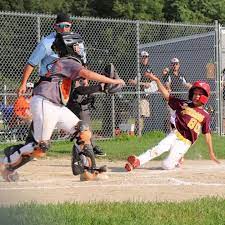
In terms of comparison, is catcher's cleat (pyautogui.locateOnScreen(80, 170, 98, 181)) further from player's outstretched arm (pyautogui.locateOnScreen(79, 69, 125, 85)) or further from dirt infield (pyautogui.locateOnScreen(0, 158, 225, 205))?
player's outstretched arm (pyautogui.locateOnScreen(79, 69, 125, 85))

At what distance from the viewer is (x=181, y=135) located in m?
10.1

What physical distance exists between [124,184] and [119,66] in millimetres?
8938

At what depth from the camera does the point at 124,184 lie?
818cm

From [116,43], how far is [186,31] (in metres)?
Result: 4.44

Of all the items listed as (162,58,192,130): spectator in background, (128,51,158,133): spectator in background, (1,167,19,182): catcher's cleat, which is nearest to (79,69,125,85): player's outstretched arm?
(1,167,19,182): catcher's cleat

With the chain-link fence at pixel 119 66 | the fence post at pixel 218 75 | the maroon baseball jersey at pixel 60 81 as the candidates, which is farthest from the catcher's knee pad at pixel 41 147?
the fence post at pixel 218 75

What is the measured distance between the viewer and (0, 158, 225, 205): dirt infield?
281 inches

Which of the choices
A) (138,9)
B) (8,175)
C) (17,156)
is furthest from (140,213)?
(138,9)

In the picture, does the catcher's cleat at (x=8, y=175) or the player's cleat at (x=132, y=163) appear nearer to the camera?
the catcher's cleat at (x=8, y=175)

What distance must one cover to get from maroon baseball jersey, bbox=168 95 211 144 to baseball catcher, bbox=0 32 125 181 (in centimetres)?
216

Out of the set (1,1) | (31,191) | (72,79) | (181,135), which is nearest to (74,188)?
(31,191)

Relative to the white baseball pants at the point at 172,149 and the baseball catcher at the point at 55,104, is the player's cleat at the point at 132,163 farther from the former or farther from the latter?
the baseball catcher at the point at 55,104

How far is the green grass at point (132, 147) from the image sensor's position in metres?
12.4

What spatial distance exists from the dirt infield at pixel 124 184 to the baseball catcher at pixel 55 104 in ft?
1.27
